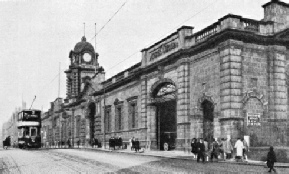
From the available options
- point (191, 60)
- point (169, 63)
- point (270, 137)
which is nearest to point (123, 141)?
point (169, 63)

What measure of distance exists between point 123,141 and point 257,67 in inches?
713

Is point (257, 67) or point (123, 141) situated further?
point (123, 141)

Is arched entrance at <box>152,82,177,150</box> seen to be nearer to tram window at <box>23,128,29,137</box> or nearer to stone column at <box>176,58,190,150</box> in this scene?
stone column at <box>176,58,190,150</box>

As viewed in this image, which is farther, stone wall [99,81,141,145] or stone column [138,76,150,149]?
stone wall [99,81,141,145]

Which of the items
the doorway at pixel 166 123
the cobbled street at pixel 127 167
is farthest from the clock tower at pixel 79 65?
the cobbled street at pixel 127 167

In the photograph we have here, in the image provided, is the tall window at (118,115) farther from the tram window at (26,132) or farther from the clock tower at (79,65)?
the clock tower at (79,65)

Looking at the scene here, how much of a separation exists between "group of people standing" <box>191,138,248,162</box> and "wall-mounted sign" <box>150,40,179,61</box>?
8.60 meters

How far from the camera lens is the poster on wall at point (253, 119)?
22.0m

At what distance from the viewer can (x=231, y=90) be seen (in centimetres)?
2162

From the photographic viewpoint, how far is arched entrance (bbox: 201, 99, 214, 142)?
23.9 meters

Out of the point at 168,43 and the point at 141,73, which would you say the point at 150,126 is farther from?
the point at 168,43

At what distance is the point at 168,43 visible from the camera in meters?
28.4

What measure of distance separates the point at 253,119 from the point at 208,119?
310 centimetres

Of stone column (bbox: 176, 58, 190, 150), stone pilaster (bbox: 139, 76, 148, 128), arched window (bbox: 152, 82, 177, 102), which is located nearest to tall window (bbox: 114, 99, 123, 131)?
stone pilaster (bbox: 139, 76, 148, 128)
